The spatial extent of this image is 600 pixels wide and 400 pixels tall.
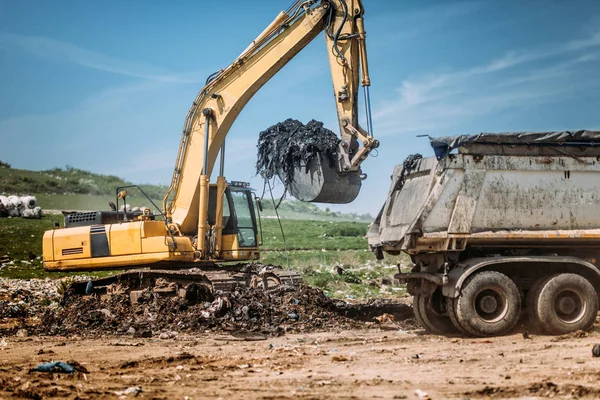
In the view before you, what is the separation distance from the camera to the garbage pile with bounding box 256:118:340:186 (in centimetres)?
1276

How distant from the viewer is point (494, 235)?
10492mm

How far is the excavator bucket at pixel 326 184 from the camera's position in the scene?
12633 mm

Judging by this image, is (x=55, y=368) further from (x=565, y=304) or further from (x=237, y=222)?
(x=565, y=304)

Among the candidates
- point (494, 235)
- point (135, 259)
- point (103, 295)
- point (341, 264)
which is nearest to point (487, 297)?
point (494, 235)

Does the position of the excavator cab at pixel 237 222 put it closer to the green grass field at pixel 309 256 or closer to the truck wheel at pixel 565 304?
the green grass field at pixel 309 256

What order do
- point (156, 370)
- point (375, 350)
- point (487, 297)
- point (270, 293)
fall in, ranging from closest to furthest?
point (156, 370) → point (375, 350) → point (487, 297) → point (270, 293)

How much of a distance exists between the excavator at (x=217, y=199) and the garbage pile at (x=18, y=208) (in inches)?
878

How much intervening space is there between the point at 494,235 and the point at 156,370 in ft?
16.3

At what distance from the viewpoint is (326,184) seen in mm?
12594

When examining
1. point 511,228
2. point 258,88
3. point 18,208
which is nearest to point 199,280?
point 258,88

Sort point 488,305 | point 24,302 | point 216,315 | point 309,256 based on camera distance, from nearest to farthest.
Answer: point 488,305 → point 216,315 → point 24,302 → point 309,256

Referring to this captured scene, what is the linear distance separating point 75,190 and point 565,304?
170ft

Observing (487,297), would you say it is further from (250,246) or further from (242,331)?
(250,246)

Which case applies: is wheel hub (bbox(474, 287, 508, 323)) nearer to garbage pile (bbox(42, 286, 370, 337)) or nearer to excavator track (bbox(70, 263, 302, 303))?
garbage pile (bbox(42, 286, 370, 337))
